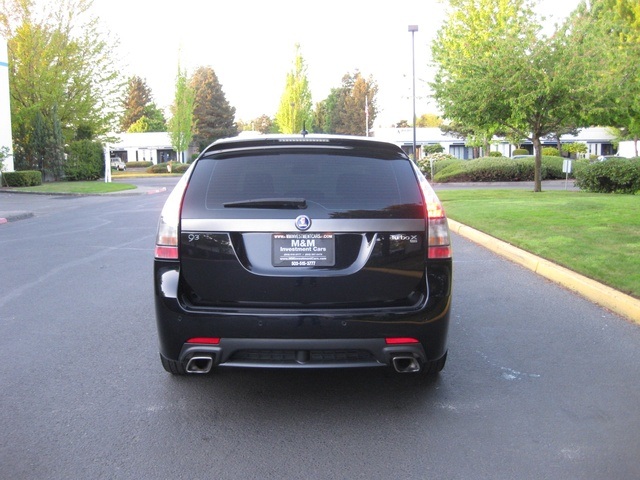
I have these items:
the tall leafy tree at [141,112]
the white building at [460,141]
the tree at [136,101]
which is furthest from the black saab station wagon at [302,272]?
the tree at [136,101]

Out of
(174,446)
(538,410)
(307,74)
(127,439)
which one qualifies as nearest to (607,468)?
(538,410)

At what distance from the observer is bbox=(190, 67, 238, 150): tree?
87375 millimetres

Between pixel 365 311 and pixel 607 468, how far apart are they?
1.58m

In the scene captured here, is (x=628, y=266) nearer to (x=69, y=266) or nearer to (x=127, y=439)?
(x=127, y=439)

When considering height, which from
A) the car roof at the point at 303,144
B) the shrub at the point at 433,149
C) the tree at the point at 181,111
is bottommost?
the car roof at the point at 303,144

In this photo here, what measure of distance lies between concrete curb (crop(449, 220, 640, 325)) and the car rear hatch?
138 inches

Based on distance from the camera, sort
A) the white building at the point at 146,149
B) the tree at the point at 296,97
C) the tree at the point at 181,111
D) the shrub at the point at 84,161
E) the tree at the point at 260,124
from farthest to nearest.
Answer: the tree at the point at 260,124, the white building at the point at 146,149, the tree at the point at 296,97, the tree at the point at 181,111, the shrub at the point at 84,161

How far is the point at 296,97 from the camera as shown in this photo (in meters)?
63.3

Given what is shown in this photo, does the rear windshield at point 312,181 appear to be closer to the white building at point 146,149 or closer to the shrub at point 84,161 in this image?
the shrub at point 84,161

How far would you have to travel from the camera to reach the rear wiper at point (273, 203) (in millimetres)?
4184

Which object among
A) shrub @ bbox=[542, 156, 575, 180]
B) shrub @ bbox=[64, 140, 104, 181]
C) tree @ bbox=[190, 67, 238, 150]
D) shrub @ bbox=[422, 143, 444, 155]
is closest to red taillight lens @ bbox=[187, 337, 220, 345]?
shrub @ bbox=[542, 156, 575, 180]

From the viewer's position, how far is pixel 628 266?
827 centimetres

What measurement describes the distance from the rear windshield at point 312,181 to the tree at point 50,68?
3591 cm

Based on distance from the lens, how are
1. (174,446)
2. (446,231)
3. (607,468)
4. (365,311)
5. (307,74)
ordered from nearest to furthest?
1. (607,468)
2. (174,446)
3. (365,311)
4. (446,231)
5. (307,74)
